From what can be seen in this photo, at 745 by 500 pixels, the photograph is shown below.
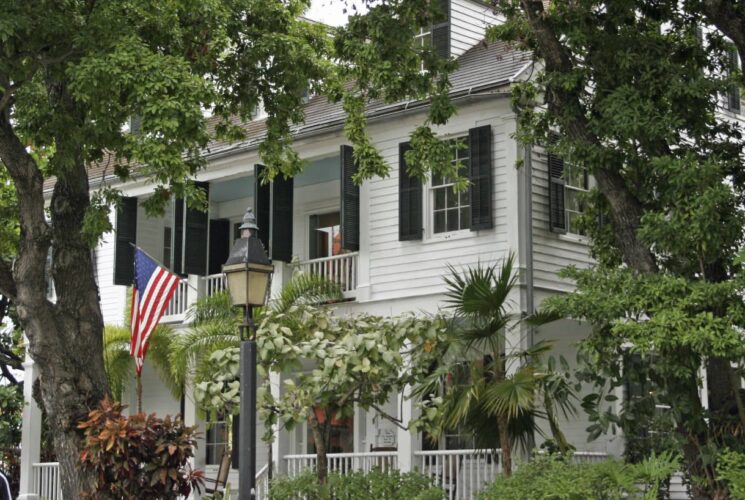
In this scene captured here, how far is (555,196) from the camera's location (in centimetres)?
1789

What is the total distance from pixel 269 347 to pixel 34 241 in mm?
3476

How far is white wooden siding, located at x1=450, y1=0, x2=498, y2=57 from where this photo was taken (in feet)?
68.5

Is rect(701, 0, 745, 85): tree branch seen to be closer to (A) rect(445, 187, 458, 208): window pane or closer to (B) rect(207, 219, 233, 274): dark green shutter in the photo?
(A) rect(445, 187, 458, 208): window pane

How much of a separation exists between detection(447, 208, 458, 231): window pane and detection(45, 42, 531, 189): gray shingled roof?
6.01ft

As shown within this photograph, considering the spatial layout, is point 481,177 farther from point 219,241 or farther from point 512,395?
point 219,241

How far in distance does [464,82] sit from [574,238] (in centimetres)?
293

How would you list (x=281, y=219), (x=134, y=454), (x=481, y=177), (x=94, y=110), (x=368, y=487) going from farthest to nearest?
(x=281, y=219) → (x=481, y=177) → (x=134, y=454) → (x=368, y=487) → (x=94, y=110)

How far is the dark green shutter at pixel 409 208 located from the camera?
61.0 ft

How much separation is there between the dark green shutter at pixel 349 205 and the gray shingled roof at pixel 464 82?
0.81 m

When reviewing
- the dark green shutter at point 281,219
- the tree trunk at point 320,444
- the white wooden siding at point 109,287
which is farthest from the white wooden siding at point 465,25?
the tree trunk at point 320,444

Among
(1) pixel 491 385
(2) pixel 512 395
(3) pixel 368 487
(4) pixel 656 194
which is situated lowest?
(3) pixel 368 487

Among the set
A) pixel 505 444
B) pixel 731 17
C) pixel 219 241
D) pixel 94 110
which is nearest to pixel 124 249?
pixel 219 241

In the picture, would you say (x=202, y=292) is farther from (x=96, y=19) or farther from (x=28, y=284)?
(x=96, y=19)

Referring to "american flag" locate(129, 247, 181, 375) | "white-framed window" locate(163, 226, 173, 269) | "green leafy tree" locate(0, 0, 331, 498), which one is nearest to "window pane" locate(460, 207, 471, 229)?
"green leafy tree" locate(0, 0, 331, 498)
